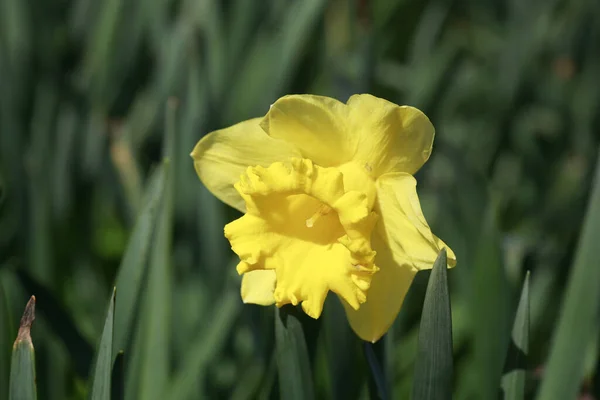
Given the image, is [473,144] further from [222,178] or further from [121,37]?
[222,178]

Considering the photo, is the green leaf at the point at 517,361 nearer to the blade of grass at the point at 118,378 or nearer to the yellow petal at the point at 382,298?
the yellow petal at the point at 382,298

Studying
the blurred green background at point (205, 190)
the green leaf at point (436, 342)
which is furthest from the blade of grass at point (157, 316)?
the green leaf at point (436, 342)

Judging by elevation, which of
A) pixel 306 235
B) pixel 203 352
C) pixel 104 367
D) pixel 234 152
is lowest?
pixel 203 352

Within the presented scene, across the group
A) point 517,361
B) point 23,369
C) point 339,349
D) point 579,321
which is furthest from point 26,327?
point 579,321

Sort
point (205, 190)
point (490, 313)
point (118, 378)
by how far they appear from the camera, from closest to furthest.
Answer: point (118, 378), point (490, 313), point (205, 190)

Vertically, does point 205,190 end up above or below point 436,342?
above

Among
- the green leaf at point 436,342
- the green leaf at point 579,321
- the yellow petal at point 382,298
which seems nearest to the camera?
the green leaf at point 436,342

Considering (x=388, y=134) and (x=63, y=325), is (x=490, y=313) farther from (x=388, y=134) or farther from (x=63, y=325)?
(x=63, y=325)

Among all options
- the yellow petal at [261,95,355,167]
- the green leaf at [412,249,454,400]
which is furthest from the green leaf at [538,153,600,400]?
the yellow petal at [261,95,355,167]

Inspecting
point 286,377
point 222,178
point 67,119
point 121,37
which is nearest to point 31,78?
point 67,119
